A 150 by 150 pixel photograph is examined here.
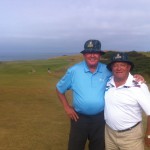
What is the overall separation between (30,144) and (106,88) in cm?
346

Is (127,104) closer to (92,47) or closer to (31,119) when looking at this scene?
(92,47)

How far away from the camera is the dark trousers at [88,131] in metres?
6.55

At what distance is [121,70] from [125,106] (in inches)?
24.2

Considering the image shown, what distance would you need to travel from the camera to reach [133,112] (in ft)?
19.1

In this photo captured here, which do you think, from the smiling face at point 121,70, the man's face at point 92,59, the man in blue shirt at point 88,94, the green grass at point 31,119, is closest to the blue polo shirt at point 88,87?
the man in blue shirt at point 88,94

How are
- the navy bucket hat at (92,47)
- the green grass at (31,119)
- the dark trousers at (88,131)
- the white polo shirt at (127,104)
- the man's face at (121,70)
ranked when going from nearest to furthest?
1. the white polo shirt at (127,104)
2. the man's face at (121,70)
3. the navy bucket hat at (92,47)
4. the dark trousers at (88,131)
5. the green grass at (31,119)

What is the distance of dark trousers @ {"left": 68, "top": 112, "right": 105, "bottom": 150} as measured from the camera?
6547 mm

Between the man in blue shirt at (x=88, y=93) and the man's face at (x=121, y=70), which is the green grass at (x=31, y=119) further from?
the man's face at (x=121, y=70)

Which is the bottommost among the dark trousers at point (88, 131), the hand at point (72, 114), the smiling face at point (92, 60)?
the dark trousers at point (88, 131)

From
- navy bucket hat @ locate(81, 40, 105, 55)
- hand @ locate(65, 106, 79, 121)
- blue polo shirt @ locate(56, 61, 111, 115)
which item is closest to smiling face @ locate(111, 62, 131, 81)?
blue polo shirt @ locate(56, 61, 111, 115)

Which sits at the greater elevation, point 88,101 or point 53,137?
point 88,101

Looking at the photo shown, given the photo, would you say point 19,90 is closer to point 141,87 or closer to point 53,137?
point 53,137

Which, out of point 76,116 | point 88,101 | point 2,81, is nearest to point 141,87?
point 88,101

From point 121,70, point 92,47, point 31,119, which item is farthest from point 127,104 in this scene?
point 31,119
